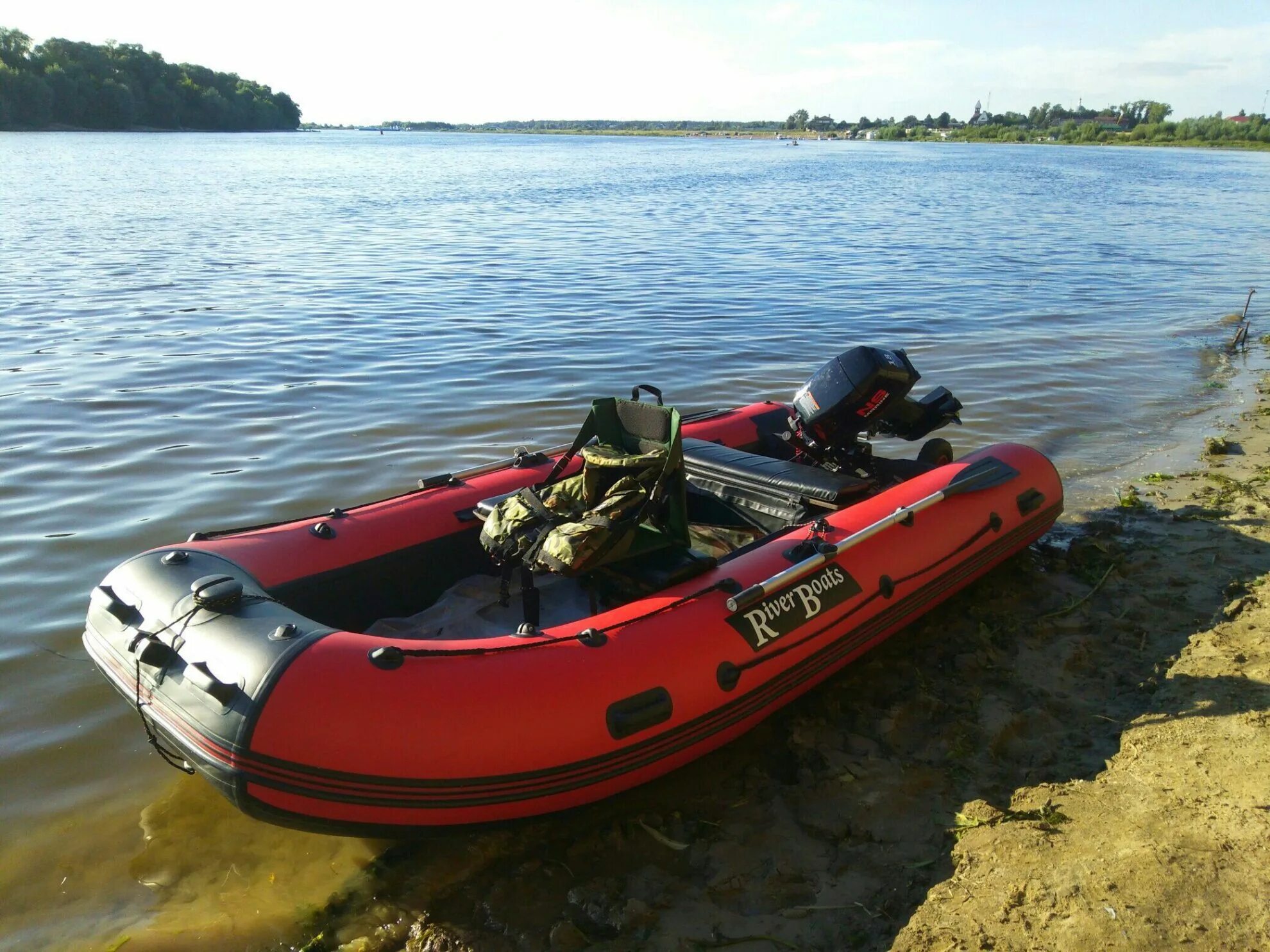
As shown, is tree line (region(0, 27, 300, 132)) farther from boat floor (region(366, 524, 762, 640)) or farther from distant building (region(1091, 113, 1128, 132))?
distant building (region(1091, 113, 1128, 132))

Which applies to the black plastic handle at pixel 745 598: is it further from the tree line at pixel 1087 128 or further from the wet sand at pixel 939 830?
the tree line at pixel 1087 128

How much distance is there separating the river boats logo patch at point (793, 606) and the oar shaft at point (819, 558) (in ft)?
0.11

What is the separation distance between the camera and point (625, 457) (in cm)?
377

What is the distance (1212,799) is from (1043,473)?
250cm

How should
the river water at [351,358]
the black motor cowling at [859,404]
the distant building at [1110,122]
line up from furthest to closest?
the distant building at [1110,122] < the black motor cowling at [859,404] < the river water at [351,358]

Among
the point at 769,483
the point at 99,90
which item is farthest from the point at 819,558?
the point at 99,90

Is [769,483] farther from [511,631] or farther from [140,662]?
[140,662]

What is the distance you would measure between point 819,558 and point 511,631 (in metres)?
1.33

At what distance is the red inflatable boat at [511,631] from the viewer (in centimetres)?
281

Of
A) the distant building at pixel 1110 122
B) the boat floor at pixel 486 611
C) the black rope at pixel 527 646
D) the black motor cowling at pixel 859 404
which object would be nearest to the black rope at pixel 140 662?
the black rope at pixel 527 646

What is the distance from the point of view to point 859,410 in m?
4.76

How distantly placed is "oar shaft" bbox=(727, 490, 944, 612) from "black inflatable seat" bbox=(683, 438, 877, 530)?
31cm

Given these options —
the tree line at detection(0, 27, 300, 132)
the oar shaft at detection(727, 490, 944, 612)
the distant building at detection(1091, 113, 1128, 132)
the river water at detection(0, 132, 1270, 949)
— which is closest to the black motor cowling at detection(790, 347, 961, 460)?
the oar shaft at detection(727, 490, 944, 612)

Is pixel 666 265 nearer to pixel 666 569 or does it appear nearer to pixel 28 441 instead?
pixel 28 441
